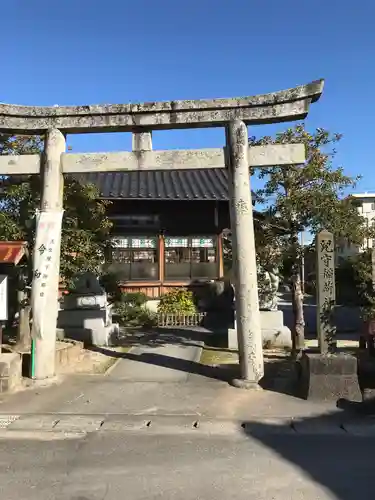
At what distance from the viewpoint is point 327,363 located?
293 inches

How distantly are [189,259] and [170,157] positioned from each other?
11659mm

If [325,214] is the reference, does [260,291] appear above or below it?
below

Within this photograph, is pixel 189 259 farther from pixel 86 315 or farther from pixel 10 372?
pixel 10 372

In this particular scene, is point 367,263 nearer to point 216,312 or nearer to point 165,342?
point 165,342

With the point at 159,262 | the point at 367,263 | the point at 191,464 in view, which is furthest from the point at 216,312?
the point at 191,464

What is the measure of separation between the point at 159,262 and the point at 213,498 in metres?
15.9

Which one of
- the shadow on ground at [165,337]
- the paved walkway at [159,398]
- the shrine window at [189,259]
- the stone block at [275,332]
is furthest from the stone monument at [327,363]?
the shrine window at [189,259]

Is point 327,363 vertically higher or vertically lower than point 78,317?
lower

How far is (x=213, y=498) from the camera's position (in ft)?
14.0

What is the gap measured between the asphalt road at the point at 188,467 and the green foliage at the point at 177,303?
1156 cm

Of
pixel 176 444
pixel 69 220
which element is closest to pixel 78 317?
pixel 69 220

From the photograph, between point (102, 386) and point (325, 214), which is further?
point (325, 214)

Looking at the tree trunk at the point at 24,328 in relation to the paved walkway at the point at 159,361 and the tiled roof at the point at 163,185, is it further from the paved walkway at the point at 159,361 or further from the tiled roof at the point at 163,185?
the tiled roof at the point at 163,185

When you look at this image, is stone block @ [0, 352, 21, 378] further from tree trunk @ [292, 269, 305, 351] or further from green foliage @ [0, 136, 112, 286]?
tree trunk @ [292, 269, 305, 351]
